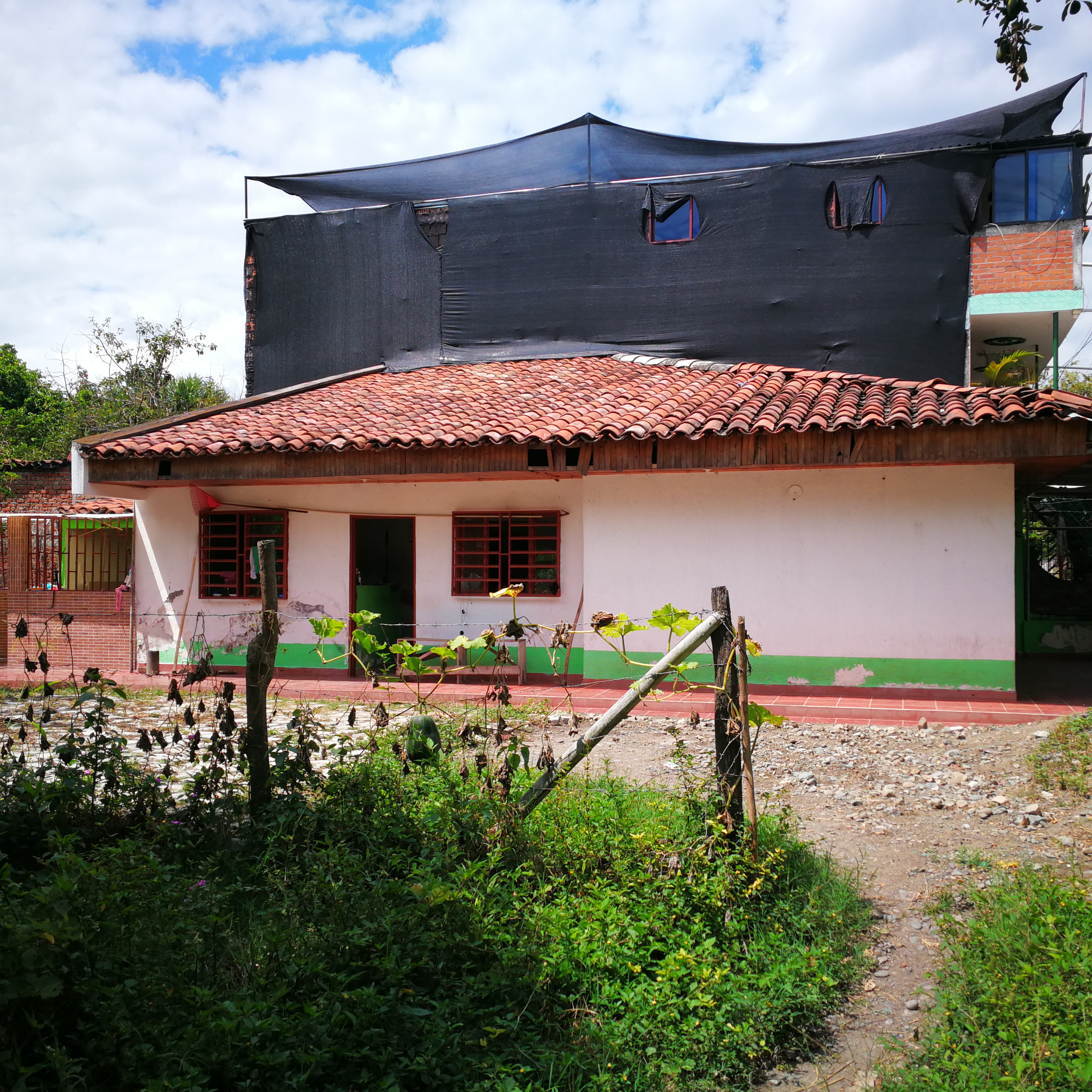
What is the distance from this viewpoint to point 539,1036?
3438 millimetres

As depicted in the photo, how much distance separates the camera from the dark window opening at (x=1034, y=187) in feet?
41.0

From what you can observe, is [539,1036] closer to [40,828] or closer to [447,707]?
[40,828]

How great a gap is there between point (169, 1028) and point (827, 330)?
41.7 ft

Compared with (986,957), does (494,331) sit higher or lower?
higher

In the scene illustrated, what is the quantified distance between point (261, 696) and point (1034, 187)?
501 inches

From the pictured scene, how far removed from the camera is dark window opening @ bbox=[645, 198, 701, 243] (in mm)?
14320

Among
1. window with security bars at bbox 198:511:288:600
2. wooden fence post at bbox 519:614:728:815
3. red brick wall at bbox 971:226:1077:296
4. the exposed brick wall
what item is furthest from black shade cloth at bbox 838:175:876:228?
the exposed brick wall

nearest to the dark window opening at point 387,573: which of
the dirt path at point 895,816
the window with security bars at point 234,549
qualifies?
the window with security bars at point 234,549

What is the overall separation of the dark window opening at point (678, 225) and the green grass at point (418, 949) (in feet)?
36.7

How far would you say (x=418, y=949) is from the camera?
11.7ft

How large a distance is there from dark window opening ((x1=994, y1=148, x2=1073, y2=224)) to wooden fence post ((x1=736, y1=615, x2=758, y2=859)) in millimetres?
10863

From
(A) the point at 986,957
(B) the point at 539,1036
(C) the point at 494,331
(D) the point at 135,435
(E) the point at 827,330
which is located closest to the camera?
(B) the point at 539,1036

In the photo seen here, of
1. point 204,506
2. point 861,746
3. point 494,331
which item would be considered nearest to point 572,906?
point 861,746

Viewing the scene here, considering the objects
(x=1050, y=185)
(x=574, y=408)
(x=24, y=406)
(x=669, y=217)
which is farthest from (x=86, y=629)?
(x=24, y=406)
